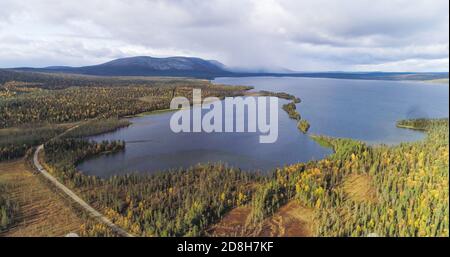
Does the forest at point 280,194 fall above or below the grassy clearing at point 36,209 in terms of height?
above

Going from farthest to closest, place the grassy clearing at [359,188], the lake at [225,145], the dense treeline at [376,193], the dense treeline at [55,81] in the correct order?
the dense treeline at [55,81] < the lake at [225,145] < the grassy clearing at [359,188] < the dense treeline at [376,193]

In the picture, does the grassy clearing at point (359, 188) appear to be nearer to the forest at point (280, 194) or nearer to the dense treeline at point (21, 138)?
the forest at point (280, 194)

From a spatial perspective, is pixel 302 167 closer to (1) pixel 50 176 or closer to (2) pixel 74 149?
(1) pixel 50 176

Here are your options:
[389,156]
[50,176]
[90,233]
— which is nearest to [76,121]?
[50,176]

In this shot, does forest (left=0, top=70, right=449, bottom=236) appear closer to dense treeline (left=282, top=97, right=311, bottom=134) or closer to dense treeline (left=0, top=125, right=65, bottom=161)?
dense treeline (left=0, top=125, right=65, bottom=161)

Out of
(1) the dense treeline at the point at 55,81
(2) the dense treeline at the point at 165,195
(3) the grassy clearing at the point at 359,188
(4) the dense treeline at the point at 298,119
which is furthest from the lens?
(1) the dense treeline at the point at 55,81

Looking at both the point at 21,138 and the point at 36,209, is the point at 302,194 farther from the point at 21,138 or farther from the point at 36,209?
the point at 21,138

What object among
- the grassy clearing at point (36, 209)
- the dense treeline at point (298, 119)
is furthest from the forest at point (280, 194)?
the dense treeline at point (298, 119)

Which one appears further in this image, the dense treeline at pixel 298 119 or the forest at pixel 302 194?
the dense treeline at pixel 298 119
